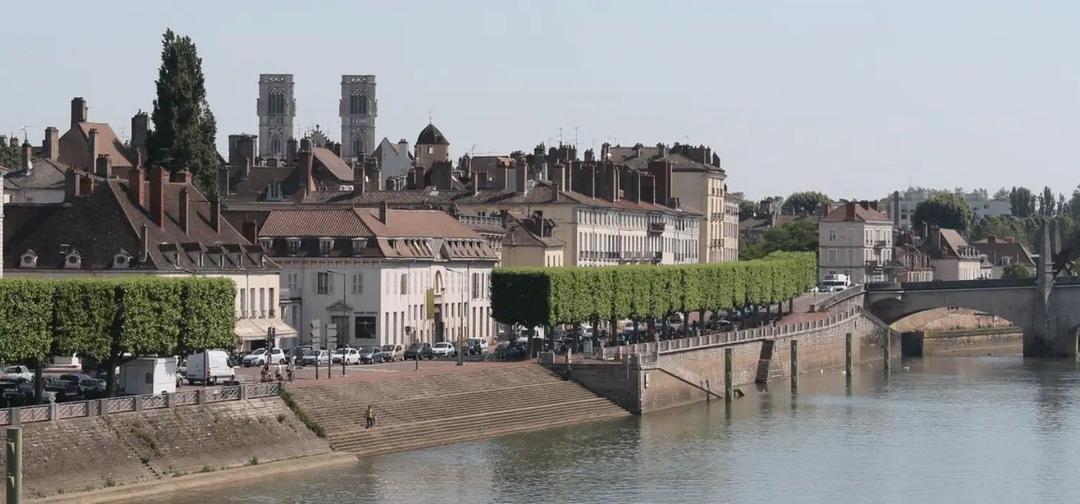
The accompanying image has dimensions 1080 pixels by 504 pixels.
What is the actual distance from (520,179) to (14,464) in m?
86.9

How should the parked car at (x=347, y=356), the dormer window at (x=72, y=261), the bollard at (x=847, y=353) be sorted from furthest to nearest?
the bollard at (x=847, y=353)
the parked car at (x=347, y=356)
the dormer window at (x=72, y=261)

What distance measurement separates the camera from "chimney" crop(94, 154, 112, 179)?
110812mm

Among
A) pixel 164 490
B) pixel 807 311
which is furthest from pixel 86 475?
pixel 807 311

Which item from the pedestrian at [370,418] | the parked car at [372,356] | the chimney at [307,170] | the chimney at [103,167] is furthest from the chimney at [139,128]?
the pedestrian at [370,418]

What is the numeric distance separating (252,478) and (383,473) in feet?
15.6

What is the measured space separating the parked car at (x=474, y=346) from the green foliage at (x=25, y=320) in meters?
40.2

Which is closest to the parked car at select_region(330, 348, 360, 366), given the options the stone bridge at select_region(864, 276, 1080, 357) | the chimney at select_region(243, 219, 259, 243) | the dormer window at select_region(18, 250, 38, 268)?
the chimney at select_region(243, 219, 259, 243)

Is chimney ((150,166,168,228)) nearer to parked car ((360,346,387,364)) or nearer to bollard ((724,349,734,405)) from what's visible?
parked car ((360,346,387,364))

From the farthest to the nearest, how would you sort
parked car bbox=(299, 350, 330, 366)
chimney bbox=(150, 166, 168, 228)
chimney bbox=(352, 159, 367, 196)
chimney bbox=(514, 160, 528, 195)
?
1. chimney bbox=(514, 160, 528, 195)
2. chimney bbox=(352, 159, 367, 196)
3. parked car bbox=(299, 350, 330, 366)
4. chimney bbox=(150, 166, 168, 228)

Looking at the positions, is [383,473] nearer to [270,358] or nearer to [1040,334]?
[270,358]

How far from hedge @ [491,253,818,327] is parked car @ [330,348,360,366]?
9603mm

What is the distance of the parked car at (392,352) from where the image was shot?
9925cm

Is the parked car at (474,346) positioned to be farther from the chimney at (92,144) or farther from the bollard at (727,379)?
the chimney at (92,144)

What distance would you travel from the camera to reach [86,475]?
210 feet
